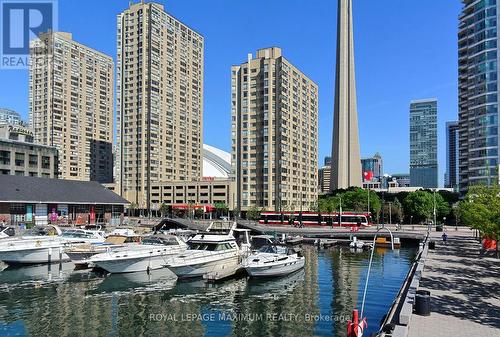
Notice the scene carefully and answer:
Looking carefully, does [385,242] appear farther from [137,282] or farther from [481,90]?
[481,90]

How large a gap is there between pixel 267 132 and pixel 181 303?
12978 centimetres

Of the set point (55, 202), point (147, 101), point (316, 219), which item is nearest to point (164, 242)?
point (55, 202)

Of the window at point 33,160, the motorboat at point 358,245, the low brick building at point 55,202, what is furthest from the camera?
the window at point 33,160

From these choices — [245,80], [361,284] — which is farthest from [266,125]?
[361,284]

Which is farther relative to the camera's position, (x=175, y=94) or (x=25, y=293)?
(x=175, y=94)

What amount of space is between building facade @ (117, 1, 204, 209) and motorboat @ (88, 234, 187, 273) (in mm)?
127768

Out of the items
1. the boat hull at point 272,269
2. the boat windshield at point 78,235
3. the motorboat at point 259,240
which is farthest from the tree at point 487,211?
the boat windshield at point 78,235

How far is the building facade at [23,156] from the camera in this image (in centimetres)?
12469

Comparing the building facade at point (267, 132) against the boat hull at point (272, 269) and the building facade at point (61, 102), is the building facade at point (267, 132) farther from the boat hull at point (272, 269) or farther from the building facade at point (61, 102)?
the boat hull at point (272, 269)

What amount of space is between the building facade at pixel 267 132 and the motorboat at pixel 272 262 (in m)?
107

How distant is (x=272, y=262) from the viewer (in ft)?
136

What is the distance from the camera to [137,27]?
17188 cm

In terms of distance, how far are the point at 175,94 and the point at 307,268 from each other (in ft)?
477

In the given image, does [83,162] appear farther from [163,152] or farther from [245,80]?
[245,80]
